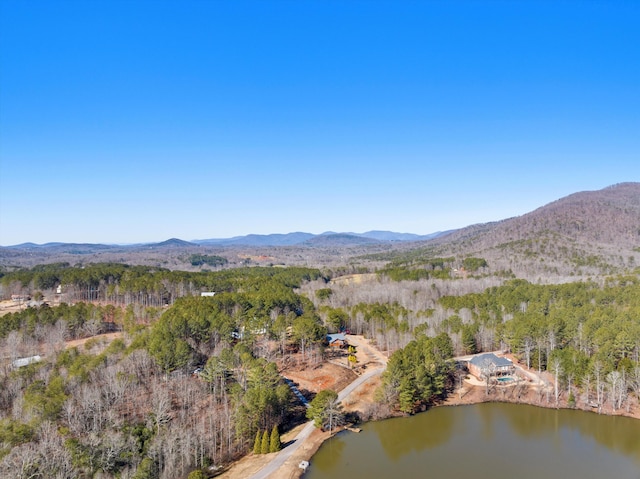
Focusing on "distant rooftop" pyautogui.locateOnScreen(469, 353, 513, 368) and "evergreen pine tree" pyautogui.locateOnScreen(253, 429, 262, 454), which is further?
"distant rooftop" pyautogui.locateOnScreen(469, 353, 513, 368)

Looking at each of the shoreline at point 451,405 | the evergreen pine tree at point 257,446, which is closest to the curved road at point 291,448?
the shoreline at point 451,405

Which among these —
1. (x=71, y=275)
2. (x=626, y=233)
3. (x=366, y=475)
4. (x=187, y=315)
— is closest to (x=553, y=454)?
(x=366, y=475)

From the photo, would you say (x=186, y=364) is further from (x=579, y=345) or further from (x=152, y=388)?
(x=579, y=345)

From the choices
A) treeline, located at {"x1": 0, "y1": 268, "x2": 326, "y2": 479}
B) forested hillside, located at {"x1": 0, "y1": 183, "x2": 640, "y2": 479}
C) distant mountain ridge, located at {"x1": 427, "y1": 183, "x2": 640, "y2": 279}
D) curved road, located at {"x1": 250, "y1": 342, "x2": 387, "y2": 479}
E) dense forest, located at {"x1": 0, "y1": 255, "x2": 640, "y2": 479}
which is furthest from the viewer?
distant mountain ridge, located at {"x1": 427, "y1": 183, "x2": 640, "y2": 279}

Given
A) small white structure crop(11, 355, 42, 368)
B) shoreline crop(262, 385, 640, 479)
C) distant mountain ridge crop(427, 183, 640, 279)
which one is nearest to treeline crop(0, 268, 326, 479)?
small white structure crop(11, 355, 42, 368)

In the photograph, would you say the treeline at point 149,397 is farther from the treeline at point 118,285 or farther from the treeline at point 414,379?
the treeline at point 118,285

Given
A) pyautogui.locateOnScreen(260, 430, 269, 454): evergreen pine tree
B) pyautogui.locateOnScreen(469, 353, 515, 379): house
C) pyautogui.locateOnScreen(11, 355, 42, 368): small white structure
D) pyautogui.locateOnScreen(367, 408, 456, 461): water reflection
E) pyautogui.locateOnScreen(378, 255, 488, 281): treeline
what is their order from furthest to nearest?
pyautogui.locateOnScreen(378, 255, 488, 281): treeline < pyautogui.locateOnScreen(469, 353, 515, 379): house < pyautogui.locateOnScreen(11, 355, 42, 368): small white structure < pyautogui.locateOnScreen(367, 408, 456, 461): water reflection < pyautogui.locateOnScreen(260, 430, 269, 454): evergreen pine tree

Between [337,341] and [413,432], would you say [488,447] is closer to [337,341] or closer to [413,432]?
Result: [413,432]

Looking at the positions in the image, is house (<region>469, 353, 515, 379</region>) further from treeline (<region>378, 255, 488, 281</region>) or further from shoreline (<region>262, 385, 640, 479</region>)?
treeline (<region>378, 255, 488, 281</region>)
